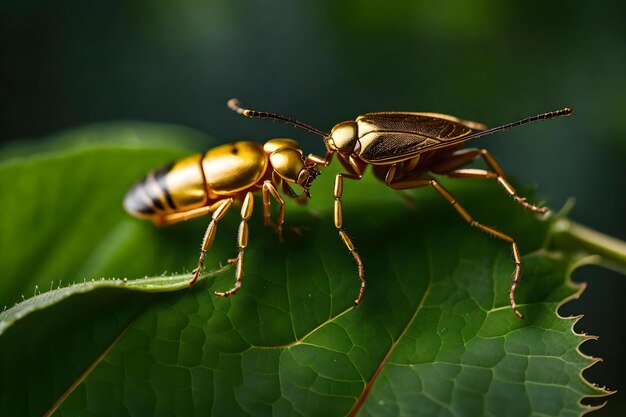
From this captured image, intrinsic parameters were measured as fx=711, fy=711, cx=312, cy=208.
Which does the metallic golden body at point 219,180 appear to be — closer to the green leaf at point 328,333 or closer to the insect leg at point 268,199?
the insect leg at point 268,199

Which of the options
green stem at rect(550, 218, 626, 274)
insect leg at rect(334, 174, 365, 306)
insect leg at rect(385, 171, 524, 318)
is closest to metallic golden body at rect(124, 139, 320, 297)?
insect leg at rect(334, 174, 365, 306)

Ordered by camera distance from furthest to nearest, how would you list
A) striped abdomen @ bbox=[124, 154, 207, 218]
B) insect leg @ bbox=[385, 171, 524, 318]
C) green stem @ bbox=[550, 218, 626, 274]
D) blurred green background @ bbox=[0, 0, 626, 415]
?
blurred green background @ bbox=[0, 0, 626, 415] < striped abdomen @ bbox=[124, 154, 207, 218] < green stem @ bbox=[550, 218, 626, 274] < insect leg @ bbox=[385, 171, 524, 318]

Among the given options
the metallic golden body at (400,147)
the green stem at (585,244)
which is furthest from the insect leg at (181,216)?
the green stem at (585,244)

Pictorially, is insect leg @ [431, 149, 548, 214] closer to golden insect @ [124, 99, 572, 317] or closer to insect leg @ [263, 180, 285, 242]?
golden insect @ [124, 99, 572, 317]

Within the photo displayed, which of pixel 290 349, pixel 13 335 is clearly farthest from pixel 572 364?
pixel 13 335

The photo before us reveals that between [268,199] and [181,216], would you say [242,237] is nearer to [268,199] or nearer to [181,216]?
[268,199]

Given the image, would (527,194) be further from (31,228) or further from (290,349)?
(31,228)
